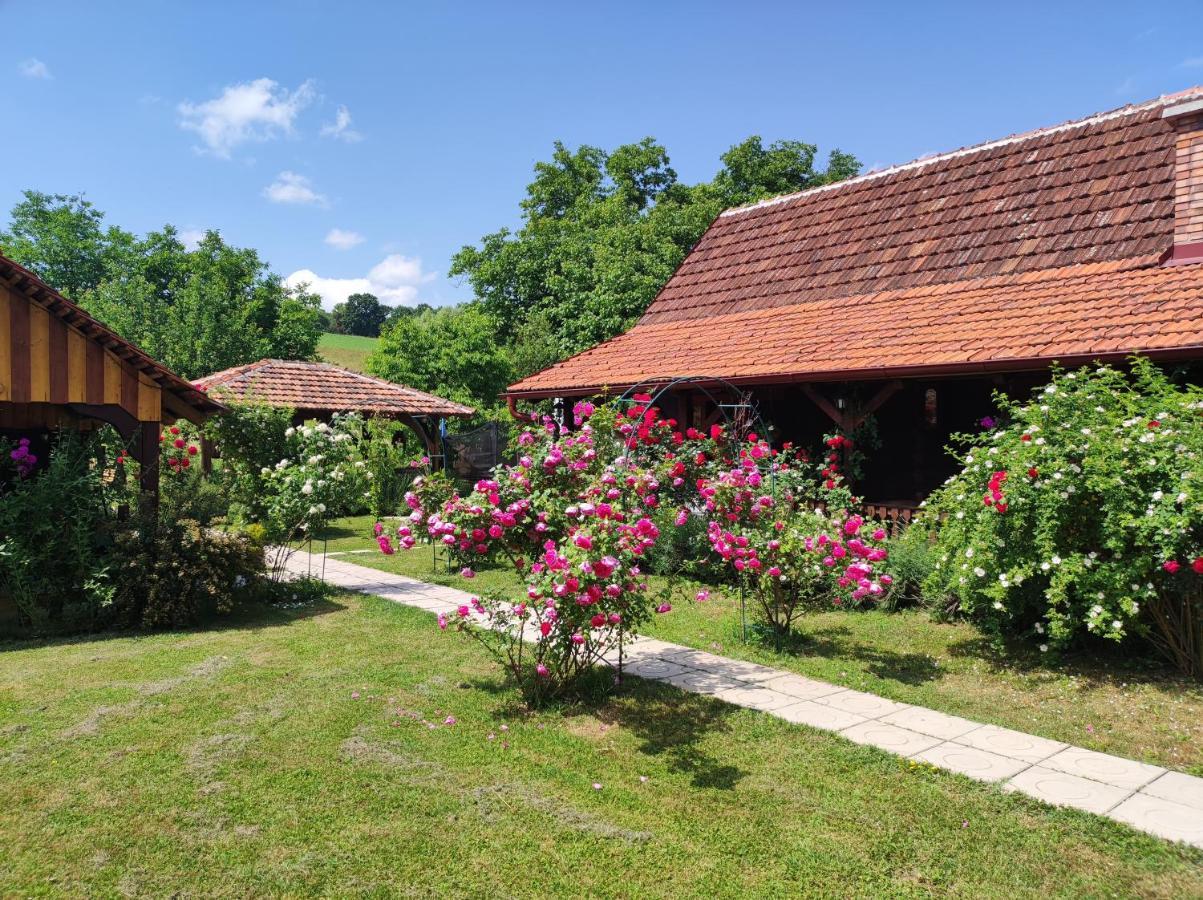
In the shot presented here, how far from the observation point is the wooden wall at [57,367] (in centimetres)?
817

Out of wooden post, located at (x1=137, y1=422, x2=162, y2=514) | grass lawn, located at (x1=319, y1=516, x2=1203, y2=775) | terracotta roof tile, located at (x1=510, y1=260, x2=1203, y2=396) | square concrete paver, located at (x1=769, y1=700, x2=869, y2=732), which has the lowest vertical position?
square concrete paver, located at (x1=769, y1=700, x2=869, y2=732)

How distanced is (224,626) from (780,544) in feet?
18.6

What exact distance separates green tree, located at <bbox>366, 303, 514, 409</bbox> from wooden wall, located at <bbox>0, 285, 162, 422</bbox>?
19637mm

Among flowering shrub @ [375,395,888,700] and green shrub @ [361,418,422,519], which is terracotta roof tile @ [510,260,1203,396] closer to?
flowering shrub @ [375,395,888,700]

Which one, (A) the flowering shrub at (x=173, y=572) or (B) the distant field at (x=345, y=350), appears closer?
(A) the flowering shrub at (x=173, y=572)

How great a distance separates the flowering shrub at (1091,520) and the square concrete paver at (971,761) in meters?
1.49

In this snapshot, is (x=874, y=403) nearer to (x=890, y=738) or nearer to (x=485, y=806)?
(x=890, y=738)

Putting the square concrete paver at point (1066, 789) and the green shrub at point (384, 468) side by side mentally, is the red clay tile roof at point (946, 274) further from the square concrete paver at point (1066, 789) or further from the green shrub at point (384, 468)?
the green shrub at point (384, 468)

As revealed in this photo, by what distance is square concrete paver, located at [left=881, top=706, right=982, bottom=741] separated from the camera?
17.2ft

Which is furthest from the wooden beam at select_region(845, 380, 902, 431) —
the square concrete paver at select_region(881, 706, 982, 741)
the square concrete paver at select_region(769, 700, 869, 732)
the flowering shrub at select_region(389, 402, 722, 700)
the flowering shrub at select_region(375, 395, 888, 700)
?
the square concrete paver at select_region(769, 700, 869, 732)

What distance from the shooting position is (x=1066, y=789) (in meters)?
4.35

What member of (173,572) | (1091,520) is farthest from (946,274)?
(173,572)

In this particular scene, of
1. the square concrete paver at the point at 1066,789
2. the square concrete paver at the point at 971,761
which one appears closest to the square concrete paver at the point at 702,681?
the square concrete paver at the point at 971,761

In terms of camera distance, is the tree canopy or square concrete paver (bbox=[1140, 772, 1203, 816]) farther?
the tree canopy
